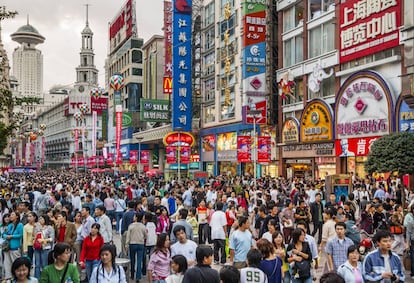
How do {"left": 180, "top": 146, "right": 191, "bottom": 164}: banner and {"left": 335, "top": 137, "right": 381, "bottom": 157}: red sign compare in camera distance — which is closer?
{"left": 335, "top": 137, "right": 381, "bottom": 157}: red sign

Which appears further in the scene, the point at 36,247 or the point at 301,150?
the point at 301,150

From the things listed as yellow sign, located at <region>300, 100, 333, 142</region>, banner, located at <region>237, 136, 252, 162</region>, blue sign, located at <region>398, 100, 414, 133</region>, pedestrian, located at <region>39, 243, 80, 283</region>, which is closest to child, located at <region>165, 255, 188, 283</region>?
pedestrian, located at <region>39, 243, 80, 283</region>

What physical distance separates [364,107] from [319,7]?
30.9 ft

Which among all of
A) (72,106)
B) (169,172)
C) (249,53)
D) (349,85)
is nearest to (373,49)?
(349,85)

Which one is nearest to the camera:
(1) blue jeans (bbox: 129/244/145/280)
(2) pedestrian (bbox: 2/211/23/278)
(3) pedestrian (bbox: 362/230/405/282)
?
(3) pedestrian (bbox: 362/230/405/282)

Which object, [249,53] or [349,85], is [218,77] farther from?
[349,85]

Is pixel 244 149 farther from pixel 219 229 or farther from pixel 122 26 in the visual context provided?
pixel 122 26

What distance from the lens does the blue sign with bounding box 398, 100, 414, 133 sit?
78.2 feet

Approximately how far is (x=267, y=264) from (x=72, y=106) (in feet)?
365

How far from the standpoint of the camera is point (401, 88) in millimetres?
24484

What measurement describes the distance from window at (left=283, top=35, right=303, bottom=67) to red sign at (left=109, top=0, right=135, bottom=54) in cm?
4298

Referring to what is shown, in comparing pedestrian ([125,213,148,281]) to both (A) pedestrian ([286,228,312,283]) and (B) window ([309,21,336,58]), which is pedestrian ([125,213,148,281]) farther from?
(B) window ([309,21,336,58])

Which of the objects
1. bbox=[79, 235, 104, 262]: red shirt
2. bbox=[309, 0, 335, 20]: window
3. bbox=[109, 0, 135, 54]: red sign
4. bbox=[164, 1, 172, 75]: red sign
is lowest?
bbox=[79, 235, 104, 262]: red shirt

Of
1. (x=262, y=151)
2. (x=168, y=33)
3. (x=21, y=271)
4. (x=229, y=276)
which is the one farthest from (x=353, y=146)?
(x=168, y=33)
